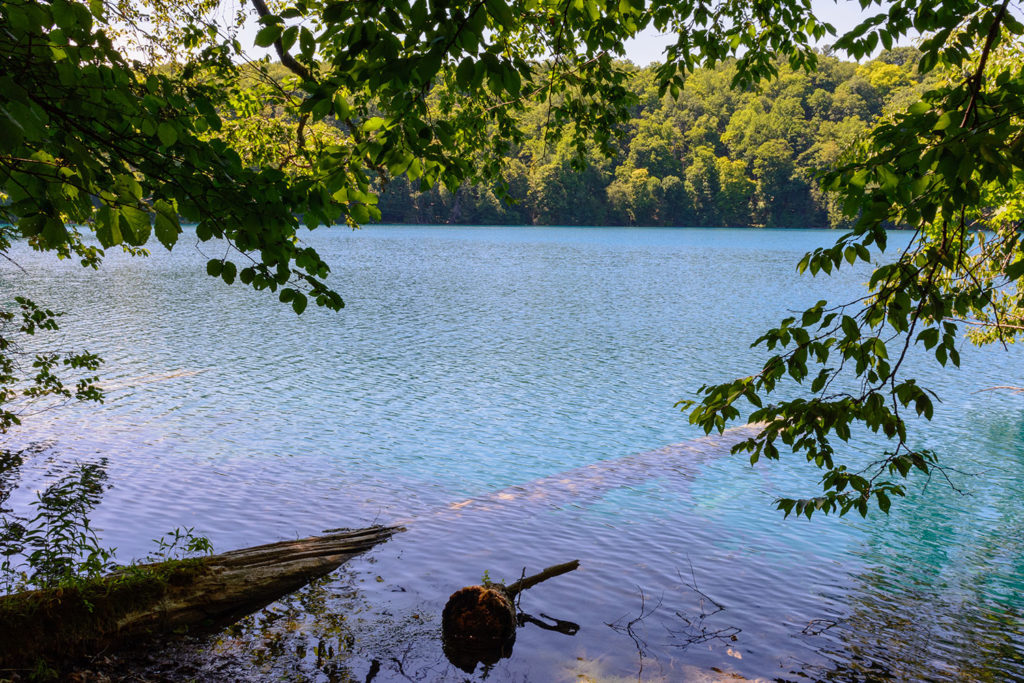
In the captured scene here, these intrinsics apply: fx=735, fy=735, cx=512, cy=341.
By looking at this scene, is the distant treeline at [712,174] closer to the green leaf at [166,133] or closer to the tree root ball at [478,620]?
the tree root ball at [478,620]

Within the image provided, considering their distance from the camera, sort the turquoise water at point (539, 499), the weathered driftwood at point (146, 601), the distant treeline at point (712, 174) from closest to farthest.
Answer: the weathered driftwood at point (146, 601), the turquoise water at point (539, 499), the distant treeline at point (712, 174)

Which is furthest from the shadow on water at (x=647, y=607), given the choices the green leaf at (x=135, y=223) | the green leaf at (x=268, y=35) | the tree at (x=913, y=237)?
the green leaf at (x=268, y=35)

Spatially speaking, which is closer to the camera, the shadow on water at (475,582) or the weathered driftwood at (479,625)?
the shadow on water at (475,582)

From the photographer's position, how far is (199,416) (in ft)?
58.9

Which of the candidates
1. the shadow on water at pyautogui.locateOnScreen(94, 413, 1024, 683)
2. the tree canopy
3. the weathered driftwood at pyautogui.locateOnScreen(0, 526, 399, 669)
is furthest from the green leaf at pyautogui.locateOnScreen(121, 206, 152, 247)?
the shadow on water at pyautogui.locateOnScreen(94, 413, 1024, 683)

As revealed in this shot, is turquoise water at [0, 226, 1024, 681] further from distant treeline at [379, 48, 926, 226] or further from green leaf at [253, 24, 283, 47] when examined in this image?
distant treeline at [379, 48, 926, 226]

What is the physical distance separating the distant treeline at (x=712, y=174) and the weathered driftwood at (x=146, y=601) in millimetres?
123267

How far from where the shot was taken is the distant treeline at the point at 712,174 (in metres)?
136

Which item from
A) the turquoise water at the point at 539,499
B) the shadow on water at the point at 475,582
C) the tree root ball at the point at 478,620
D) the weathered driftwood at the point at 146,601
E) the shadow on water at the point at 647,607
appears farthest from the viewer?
the turquoise water at the point at 539,499

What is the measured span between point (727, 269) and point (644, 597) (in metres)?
59.7

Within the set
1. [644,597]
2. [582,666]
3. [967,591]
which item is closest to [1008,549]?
[967,591]

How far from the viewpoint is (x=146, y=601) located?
6.97m

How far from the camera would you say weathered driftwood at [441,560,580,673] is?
7898 millimetres

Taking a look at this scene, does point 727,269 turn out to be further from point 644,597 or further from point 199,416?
point 644,597
